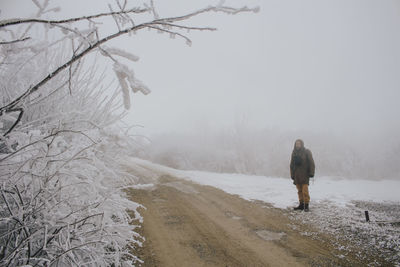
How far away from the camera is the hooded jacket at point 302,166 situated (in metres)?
5.89

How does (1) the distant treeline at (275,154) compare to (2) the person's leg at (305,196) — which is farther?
(1) the distant treeline at (275,154)

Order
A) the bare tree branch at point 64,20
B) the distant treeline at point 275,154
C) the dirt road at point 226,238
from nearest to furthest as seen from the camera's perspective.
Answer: the bare tree branch at point 64,20 < the dirt road at point 226,238 < the distant treeline at point 275,154

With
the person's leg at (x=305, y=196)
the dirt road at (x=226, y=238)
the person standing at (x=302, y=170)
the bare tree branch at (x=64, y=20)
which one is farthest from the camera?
the person standing at (x=302, y=170)

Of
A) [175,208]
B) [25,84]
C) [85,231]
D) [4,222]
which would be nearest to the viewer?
[4,222]

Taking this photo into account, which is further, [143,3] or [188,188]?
[188,188]

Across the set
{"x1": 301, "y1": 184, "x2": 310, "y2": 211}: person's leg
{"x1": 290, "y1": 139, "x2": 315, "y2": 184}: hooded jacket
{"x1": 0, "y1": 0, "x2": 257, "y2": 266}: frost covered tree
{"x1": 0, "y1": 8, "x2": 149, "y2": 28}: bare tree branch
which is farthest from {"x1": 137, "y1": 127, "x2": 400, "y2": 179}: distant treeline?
{"x1": 0, "y1": 8, "x2": 149, "y2": 28}: bare tree branch

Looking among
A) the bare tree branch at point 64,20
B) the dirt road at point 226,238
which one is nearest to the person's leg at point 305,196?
the dirt road at point 226,238

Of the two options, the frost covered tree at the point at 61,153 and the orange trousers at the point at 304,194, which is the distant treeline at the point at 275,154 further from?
the frost covered tree at the point at 61,153

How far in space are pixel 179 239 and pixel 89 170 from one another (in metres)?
2.48

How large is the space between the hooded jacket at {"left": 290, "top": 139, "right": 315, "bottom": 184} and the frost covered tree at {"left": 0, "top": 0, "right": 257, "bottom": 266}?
532 cm

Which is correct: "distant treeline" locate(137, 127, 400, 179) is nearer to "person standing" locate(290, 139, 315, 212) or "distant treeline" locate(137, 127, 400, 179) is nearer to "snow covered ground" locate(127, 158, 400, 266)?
"snow covered ground" locate(127, 158, 400, 266)

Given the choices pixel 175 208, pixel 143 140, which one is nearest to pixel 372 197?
pixel 175 208

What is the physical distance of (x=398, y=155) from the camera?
21047 mm

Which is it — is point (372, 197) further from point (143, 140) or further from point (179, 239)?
point (143, 140)
